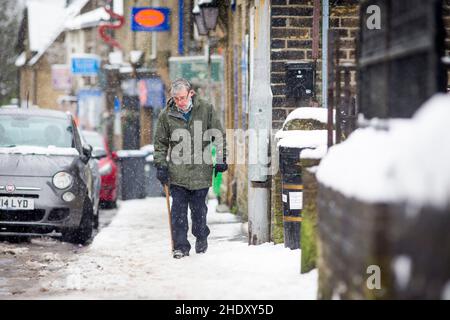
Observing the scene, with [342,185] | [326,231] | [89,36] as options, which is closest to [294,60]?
[326,231]

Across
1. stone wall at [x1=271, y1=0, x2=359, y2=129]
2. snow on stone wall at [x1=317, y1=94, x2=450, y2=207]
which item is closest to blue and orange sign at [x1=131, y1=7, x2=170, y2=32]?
stone wall at [x1=271, y1=0, x2=359, y2=129]

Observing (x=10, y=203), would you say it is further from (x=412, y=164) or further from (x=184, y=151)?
(x=412, y=164)

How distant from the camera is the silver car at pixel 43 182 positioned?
397 inches

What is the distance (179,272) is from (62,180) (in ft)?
9.39

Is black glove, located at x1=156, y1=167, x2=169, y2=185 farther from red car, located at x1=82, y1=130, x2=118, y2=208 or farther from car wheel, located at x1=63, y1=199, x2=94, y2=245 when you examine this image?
red car, located at x1=82, y1=130, x2=118, y2=208

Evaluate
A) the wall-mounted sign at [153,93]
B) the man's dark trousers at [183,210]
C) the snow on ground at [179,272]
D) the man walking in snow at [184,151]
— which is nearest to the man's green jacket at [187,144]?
the man walking in snow at [184,151]

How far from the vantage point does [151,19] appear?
2105 centimetres

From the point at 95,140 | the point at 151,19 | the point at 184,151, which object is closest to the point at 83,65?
the point at 151,19

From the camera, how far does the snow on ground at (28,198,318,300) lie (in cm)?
675

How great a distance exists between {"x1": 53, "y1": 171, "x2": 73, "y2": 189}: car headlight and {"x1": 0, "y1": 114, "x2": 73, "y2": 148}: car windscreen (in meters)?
0.72

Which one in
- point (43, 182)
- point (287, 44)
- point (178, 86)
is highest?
point (287, 44)

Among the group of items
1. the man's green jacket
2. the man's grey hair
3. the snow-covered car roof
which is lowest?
the man's green jacket

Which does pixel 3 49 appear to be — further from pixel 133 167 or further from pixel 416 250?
pixel 416 250
